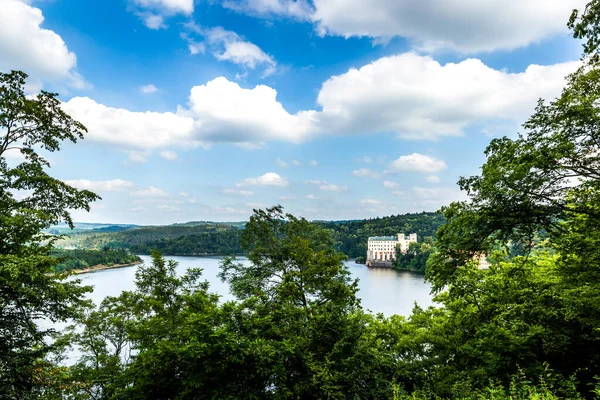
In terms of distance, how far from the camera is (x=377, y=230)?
420 ft

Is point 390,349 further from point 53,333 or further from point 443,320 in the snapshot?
point 53,333

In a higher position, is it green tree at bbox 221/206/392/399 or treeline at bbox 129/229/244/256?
green tree at bbox 221/206/392/399

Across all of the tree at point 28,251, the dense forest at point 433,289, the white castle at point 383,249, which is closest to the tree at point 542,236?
the dense forest at point 433,289

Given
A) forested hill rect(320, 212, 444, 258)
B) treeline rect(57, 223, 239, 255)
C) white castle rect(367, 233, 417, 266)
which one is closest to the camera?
white castle rect(367, 233, 417, 266)

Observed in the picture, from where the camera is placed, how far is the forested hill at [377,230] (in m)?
110

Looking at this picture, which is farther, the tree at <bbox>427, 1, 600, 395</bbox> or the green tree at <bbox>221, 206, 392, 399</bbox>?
the green tree at <bbox>221, 206, 392, 399</bbox>

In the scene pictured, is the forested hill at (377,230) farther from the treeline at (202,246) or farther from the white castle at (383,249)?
the treeline at (202,246)

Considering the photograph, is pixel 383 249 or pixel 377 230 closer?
pixel 383 249

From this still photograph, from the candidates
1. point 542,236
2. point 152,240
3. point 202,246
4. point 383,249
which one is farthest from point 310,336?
point 152,240

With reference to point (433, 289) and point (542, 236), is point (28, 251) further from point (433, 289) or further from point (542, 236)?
point (542, 236)

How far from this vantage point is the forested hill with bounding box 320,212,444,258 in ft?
362

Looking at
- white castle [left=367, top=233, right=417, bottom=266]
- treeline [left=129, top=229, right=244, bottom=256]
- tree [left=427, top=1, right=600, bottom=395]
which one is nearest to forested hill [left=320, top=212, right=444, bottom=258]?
white castle [left=367, top=233, right=417, bottom=266]

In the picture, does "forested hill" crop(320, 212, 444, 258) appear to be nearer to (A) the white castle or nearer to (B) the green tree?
(A) the white castle

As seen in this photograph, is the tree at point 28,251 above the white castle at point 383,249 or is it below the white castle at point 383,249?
above
